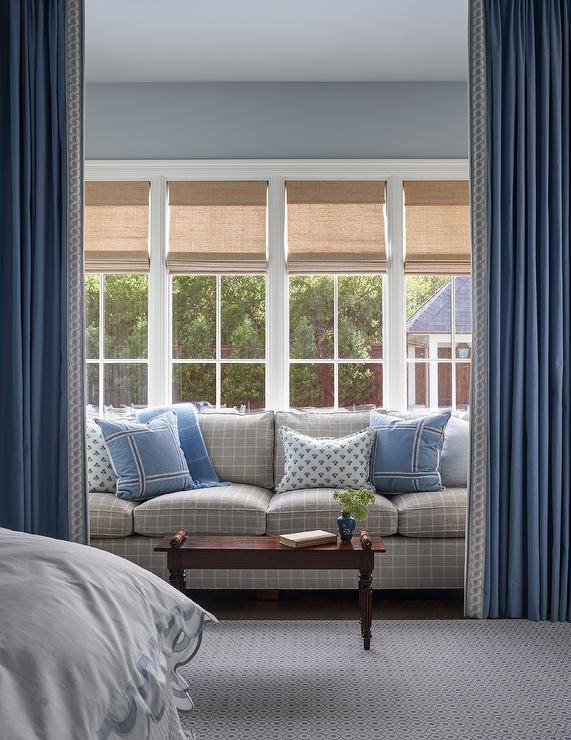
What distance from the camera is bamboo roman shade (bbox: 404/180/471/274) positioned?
4.44 metres

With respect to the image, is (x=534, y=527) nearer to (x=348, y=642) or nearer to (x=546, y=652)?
(x=546, y=652)

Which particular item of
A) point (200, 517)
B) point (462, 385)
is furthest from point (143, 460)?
point (462, 385)

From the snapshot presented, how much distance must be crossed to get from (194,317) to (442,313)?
1691mm

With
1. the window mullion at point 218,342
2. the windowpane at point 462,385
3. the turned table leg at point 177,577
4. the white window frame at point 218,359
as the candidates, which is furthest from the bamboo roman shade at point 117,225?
the turned table leg at point 177,577

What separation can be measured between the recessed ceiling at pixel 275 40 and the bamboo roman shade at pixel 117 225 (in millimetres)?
730

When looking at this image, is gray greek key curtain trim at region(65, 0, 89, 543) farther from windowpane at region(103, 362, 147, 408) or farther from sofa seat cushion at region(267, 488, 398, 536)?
windowpane at region(103, 362, 147, 408)

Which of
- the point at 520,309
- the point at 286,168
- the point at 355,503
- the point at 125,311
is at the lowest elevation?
the point at 355,503

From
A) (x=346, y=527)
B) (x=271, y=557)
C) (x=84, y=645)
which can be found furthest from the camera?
(x=346, y=527)

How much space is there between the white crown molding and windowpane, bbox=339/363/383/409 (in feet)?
4.21

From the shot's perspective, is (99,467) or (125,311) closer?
(99,467)

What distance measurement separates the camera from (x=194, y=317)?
14.8ft

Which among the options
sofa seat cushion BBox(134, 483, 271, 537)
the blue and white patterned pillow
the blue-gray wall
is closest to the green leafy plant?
sofa seat cushion BBox(134, 483, 271, 537)

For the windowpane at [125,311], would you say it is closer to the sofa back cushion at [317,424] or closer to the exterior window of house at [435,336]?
the sofa back cushion at [317,424]

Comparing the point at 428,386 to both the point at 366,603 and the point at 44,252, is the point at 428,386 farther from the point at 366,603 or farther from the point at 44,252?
the point at 44,252
